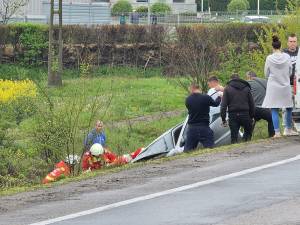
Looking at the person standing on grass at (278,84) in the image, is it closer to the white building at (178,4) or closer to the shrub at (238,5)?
the shrub at (238,5)

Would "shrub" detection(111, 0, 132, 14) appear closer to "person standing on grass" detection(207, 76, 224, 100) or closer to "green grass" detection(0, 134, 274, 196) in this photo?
"person standing on grass" detection(207, 76, 224, 100)

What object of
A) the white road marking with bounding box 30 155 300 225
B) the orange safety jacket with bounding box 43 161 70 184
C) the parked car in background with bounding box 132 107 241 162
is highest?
the white road marking with bounding box 30 155 300 225

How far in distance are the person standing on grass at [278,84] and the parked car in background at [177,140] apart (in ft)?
3.50

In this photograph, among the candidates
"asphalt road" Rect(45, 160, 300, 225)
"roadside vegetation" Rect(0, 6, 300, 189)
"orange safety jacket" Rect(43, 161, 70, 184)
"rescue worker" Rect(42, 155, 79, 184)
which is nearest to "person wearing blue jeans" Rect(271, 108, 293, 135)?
"roadside vegetation" Rect(0, 6, 300, 189)

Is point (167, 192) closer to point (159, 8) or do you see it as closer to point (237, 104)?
point (237, 104)

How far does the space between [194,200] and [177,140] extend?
6.49m

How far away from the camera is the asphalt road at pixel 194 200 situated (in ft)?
32.6

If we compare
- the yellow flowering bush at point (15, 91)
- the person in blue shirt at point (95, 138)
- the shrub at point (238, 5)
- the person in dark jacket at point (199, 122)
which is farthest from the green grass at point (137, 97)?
the shrub at point (238, 5)

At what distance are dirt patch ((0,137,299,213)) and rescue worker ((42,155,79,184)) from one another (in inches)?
53.9

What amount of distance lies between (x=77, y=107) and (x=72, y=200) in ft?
18.3

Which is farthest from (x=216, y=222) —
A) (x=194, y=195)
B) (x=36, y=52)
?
(x=36, y=52)

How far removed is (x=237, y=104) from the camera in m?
16.8

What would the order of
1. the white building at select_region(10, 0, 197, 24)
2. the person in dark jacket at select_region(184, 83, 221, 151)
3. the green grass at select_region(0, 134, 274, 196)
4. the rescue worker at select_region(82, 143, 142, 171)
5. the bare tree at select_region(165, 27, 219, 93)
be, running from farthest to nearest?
the white building at select_region(10, 0, 197, 24), the bare tree at select_region(165, 27, 219, 93), the person in dark jacket at select_region(184, 83, 221, 151), the rescue worker at select_region(82, 143, 142, 171), the green grass at select_region(0, 134, 274, 196)

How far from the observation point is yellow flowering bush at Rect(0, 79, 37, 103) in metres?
21.0
